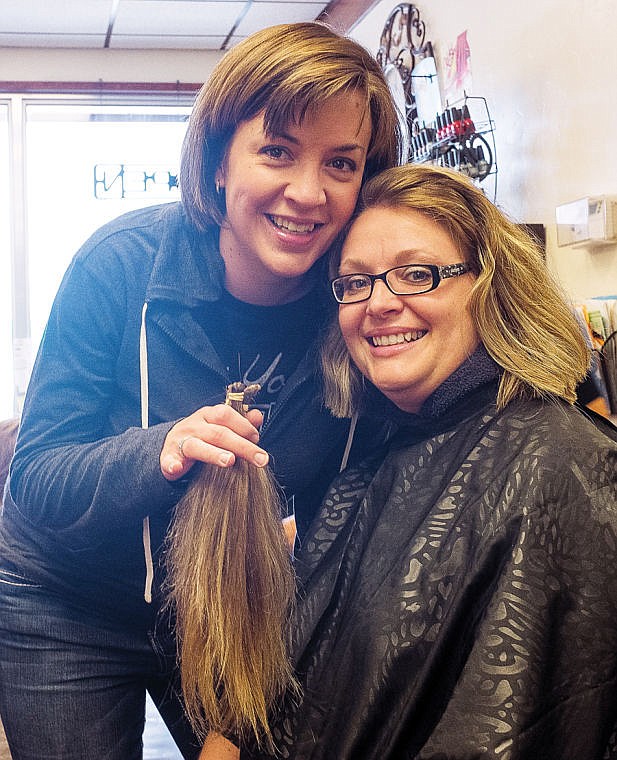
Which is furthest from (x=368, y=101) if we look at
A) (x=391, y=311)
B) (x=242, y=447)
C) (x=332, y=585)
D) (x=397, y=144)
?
(x=332, y=585)

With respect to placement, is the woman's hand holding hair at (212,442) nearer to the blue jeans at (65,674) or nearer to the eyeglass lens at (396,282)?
the eyeglass lens at (396,282)

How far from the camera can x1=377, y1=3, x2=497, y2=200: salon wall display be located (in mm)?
3256

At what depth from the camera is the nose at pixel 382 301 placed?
1301 mm

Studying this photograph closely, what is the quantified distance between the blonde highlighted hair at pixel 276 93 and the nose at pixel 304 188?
0.22 ft

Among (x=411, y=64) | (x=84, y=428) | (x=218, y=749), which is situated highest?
(x=411, y=64)

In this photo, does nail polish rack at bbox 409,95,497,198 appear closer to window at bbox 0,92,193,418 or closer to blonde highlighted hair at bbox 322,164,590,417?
blonde highlighted hair at bbox 322,164,590,417

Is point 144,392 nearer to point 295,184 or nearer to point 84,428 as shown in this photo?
point 84,428

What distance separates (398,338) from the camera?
1.32 meters

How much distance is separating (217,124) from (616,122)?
4.96ft

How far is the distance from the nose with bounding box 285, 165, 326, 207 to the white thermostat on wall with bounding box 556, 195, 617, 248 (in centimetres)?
147

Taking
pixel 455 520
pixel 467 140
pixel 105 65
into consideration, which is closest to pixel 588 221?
pixel 467 140

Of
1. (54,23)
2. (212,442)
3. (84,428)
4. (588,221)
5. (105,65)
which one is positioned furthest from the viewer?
(105,65)

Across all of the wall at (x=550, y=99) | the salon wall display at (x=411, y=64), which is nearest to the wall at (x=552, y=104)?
the wall at (x=550, y=99)

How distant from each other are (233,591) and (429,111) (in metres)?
2.93
